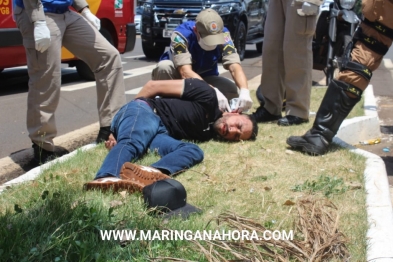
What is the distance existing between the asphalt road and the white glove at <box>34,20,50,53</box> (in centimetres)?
119

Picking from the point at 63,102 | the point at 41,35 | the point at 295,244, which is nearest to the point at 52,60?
the point at 41,35

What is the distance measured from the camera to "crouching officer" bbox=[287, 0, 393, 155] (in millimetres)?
3984

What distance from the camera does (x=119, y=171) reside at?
3508 mm

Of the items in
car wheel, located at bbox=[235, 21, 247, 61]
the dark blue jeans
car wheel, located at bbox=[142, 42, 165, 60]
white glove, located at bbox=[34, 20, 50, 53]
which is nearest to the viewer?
the dark blue jeans

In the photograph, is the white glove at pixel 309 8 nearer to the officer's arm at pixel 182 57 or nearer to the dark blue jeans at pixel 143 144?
the officer's arm at pixel 182 57

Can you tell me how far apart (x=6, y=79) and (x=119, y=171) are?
671 cm

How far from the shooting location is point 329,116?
4273 mm

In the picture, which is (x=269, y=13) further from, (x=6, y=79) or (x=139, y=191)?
(x=6, y=79)

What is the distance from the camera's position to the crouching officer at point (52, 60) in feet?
14.1

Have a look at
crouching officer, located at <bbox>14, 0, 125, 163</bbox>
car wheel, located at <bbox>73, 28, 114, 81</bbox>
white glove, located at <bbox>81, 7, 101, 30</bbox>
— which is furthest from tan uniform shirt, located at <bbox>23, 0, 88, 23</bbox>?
car wheel, located at <bbox>73, 28, 114, 81</bbox>

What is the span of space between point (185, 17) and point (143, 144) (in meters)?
8.38

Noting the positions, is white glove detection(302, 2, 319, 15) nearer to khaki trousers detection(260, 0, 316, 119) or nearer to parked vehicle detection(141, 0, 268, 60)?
khaki trousers detection(260, 0, 316, 119)

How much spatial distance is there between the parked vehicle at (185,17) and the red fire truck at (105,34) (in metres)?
2.16

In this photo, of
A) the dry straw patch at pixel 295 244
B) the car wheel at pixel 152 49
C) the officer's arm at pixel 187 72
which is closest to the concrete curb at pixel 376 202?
the dry straw patch at pixel 295 244
